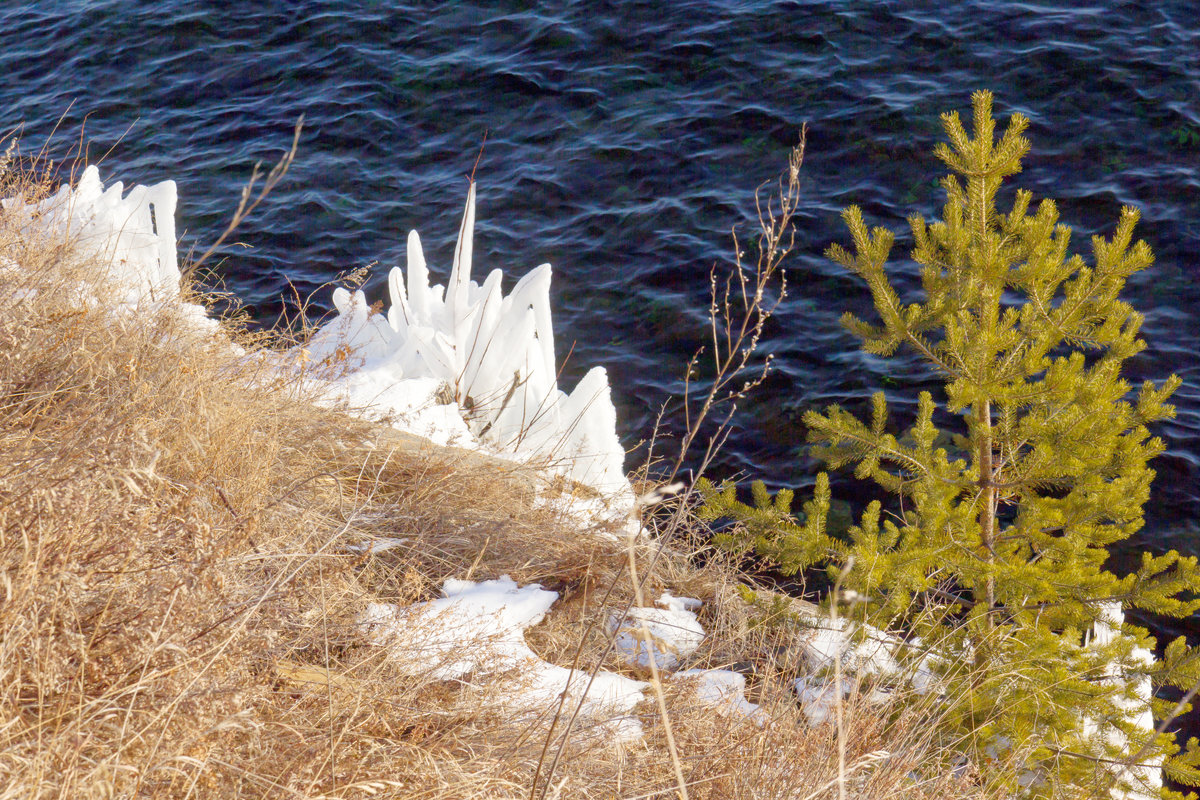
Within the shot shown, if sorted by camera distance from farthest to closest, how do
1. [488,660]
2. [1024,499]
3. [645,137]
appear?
[645,137], [1024,499], [488,660]

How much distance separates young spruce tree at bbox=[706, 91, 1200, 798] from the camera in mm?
3336

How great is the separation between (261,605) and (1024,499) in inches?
118

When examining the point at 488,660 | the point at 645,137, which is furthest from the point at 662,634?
the point at 645,137

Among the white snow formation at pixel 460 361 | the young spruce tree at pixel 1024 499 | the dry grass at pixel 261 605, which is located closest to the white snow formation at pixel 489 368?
the white snow formation at pixel 460 361

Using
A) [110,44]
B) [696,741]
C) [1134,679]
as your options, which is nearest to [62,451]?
[696,741]

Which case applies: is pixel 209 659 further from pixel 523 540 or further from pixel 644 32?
pixel 644 32

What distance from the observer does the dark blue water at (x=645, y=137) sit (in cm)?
646

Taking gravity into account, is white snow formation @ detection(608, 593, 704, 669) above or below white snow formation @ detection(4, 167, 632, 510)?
below

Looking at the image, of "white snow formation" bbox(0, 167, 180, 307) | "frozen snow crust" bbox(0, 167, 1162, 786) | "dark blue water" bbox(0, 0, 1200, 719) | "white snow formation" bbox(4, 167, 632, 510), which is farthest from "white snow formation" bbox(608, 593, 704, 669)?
"white snow formation" bbox(0, 167, 180, 307)

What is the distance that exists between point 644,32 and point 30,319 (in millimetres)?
7415

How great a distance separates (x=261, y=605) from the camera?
2.29 meters

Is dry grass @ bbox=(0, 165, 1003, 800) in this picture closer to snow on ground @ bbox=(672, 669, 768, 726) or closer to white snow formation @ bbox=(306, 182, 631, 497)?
snow on ground @ bbox=(672, 669, 768, 726)

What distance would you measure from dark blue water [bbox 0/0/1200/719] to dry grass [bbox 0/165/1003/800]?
244 cm

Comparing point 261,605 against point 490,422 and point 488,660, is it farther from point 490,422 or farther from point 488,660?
point 490,422
